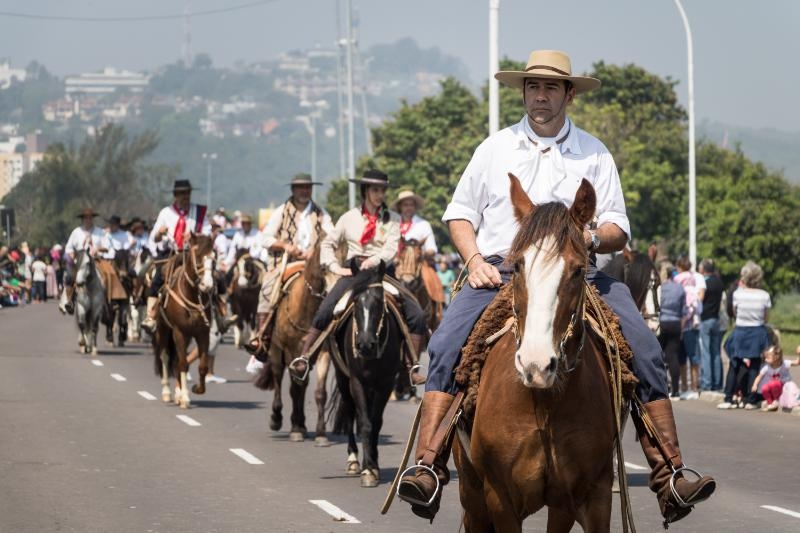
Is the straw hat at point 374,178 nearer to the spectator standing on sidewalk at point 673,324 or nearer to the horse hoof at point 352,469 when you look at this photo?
the horse hoof at point 352,469

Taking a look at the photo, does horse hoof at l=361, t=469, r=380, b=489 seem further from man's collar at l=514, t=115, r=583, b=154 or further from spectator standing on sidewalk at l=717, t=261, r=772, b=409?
spectator standing on sidewalk at l=717, t=261, r=772, b=409

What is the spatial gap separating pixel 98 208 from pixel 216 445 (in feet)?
328

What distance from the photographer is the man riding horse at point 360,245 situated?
50.9 feet

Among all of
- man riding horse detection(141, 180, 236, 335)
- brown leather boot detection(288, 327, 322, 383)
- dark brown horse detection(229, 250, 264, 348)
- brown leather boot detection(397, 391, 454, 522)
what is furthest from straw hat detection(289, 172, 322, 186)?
dark brown horse detection(229, 250, 264, 348)

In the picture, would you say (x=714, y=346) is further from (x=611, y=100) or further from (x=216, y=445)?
(x=611, y=100)

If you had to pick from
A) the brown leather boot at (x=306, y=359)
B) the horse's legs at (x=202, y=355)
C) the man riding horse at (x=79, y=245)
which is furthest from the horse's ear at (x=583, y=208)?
the man riding horse at (x=79, y=245)

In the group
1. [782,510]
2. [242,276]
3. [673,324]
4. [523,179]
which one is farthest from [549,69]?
[242,276]

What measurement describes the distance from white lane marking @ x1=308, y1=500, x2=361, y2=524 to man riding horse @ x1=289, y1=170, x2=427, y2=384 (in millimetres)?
2738

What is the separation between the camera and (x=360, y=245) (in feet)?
52.2

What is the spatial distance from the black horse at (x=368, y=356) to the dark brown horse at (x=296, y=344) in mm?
1770

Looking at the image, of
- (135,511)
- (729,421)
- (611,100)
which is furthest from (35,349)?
(611,100)

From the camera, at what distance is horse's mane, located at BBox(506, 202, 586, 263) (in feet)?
24.4

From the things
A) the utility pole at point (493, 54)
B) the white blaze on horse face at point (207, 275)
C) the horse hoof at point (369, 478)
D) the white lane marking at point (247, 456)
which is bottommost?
the white lane marking at point (247, 456)

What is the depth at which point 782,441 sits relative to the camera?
18516mm
